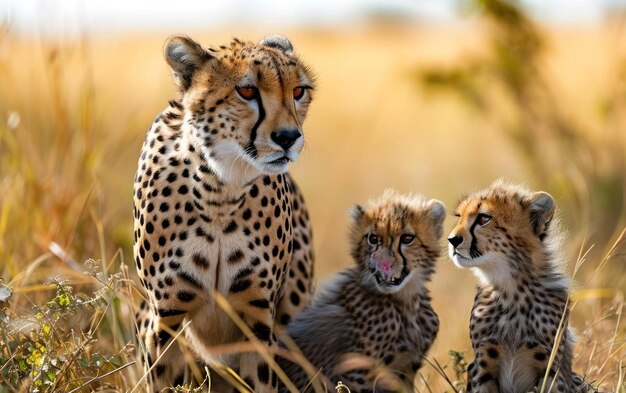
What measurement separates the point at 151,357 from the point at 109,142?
2.03m

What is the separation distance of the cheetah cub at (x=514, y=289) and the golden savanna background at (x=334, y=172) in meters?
0.17

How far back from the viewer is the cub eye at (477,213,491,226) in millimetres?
3520

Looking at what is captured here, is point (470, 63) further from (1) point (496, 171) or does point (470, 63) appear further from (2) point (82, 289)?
(2) point (82, 289)

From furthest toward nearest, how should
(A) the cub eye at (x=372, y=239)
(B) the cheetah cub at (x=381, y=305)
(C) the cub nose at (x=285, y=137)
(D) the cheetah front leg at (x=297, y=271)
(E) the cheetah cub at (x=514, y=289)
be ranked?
(D) the cheetah front leg at (x=297, y=271) < (A) the cub eye at (x=372, y=239) < (B) the cheetah cub at (x=381, y=305) < (E) the cheetah cub at (x=514, y=289) < (C) the cub nose at (x=285, y=137)

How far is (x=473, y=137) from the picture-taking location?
1059cm

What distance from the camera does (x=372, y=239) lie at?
4.02m

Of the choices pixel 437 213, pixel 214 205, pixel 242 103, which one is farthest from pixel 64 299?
pixel 437 213

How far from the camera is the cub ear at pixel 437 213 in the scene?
4141mm

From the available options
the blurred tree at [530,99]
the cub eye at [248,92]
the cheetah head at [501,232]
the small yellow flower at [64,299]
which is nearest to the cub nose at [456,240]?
the cheetah head at [501,232]

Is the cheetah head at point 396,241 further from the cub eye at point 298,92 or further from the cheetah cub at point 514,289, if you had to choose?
the cub eye at point 298,92

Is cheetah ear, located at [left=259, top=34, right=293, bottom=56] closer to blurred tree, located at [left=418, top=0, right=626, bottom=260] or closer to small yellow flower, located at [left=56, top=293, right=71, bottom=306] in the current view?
small yellow flower, located at [left=56, top=293, right=71, bottom=306]

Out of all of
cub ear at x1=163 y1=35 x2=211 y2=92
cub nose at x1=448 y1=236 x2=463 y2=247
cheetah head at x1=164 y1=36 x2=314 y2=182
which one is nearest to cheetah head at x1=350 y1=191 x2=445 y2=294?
cub nose at x1=448 y1=236 x2=463 y2=247

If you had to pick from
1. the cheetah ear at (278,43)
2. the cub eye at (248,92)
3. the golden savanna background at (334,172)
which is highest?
the cheetah ear at (278,43)

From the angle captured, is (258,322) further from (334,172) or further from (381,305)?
(334,172)
